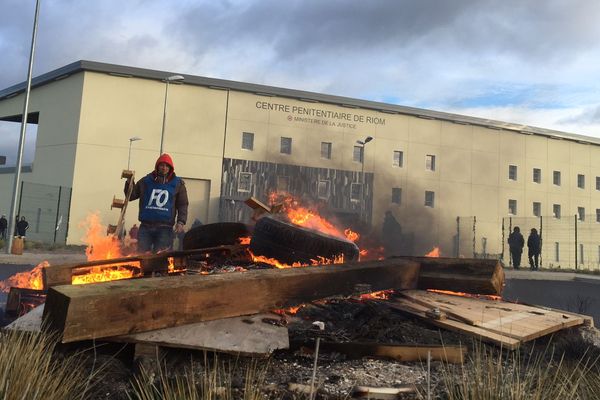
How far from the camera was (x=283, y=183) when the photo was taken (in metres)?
30.2

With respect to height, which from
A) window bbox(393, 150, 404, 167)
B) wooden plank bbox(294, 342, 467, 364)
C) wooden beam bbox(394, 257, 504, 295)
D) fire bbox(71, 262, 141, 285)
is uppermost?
window bbox(393, 150, 404, 167)

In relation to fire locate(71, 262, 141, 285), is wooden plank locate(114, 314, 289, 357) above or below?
below

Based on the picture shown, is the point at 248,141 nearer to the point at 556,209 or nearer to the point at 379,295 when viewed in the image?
the point at 379,295

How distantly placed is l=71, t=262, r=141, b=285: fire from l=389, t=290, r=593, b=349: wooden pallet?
9.04ft

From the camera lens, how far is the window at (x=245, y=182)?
29141 mm

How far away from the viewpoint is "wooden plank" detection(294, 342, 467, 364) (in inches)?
133

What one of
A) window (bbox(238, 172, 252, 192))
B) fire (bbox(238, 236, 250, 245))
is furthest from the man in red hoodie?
window (bbox(238, 172, 252, 192))

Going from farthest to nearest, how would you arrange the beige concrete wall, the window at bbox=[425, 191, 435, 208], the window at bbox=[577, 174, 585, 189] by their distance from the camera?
the window at bbox=[577, 174, 585, 189] → the window at bbox=[425, 191, 435, 208] → the beige concrete wall

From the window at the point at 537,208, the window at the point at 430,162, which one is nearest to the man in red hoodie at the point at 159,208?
the window at the point at 430,162

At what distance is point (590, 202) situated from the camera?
39.0 metres

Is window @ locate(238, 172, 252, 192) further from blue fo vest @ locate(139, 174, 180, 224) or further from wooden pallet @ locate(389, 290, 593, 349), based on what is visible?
wooden pallet @ locate(389, 290, 593, 349)

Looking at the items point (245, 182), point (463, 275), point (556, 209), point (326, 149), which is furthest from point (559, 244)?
point (463, 275)

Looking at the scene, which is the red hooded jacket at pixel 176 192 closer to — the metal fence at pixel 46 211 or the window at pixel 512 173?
the metal fence at pixel 46 211

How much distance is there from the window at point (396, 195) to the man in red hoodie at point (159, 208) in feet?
89.2
